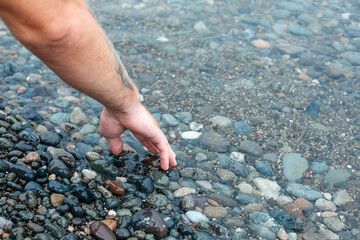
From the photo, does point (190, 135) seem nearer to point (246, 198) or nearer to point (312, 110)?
point (246, 198)

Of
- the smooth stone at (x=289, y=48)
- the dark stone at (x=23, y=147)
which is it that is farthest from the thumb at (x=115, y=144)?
the smooth stone at (x=289, y=48)

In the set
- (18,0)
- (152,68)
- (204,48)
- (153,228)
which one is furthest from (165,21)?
(18,0)

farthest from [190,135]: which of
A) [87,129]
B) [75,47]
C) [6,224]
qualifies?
[75,47]

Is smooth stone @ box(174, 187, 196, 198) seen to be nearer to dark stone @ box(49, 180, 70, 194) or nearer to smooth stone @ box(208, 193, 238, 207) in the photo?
smooth stone @ box(208, 193, 238, 207)

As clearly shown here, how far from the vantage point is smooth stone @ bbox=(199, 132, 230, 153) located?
135 inches

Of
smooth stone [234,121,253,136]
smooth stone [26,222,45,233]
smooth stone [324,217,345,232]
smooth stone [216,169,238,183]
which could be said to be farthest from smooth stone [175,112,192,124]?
smooth stone [26,222,45,233]

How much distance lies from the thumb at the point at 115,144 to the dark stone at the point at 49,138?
0.50 meters

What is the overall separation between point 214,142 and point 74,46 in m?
1.97

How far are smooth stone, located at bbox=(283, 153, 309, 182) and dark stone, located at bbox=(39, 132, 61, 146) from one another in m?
1.99

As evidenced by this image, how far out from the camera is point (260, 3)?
19.3 ft

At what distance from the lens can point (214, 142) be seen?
348cm

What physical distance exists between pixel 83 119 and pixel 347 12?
448 cm

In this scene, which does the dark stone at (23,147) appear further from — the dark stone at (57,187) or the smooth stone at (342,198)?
the smooth stone at (342,198)

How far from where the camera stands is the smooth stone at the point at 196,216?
2734 mm
